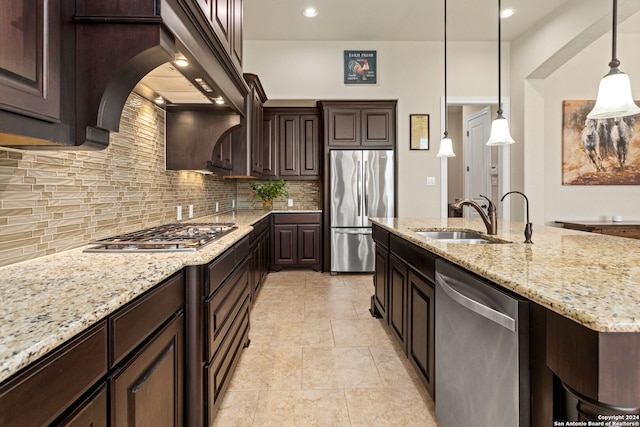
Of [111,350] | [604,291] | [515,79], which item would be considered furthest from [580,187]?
[111,350]

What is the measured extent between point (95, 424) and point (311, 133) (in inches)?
180

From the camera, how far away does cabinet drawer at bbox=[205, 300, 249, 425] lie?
151cm

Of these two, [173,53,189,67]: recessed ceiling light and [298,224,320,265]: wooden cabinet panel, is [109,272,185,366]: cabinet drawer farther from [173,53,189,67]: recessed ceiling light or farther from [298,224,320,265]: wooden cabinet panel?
[298,224,320,265]: wooden cabinet panel

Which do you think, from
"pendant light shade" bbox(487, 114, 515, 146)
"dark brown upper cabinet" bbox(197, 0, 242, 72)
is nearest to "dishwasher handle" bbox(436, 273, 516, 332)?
"pendant light shade" bbox(487, 114, 515, 146)

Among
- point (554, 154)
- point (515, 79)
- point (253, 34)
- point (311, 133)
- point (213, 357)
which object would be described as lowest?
point (213, 357)

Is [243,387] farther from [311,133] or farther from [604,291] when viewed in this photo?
[311,133]

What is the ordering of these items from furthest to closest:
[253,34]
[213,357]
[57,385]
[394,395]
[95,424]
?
[253,34], [394,395], [213,357], [95,424], [57,385]

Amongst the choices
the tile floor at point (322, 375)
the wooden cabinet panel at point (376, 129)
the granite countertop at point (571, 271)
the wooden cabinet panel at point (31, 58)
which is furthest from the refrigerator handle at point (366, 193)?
the wooden cabinet panel at point (31, 58)

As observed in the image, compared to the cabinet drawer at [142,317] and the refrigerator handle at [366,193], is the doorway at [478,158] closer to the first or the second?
the refrigerator handle at [366,193]

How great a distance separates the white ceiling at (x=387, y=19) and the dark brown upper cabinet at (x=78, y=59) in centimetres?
290

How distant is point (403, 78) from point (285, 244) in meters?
2.87

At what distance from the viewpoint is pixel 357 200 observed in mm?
4684

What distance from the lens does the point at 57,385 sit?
0.65 m

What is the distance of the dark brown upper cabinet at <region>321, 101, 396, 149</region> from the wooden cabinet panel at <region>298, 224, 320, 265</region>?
121cm
